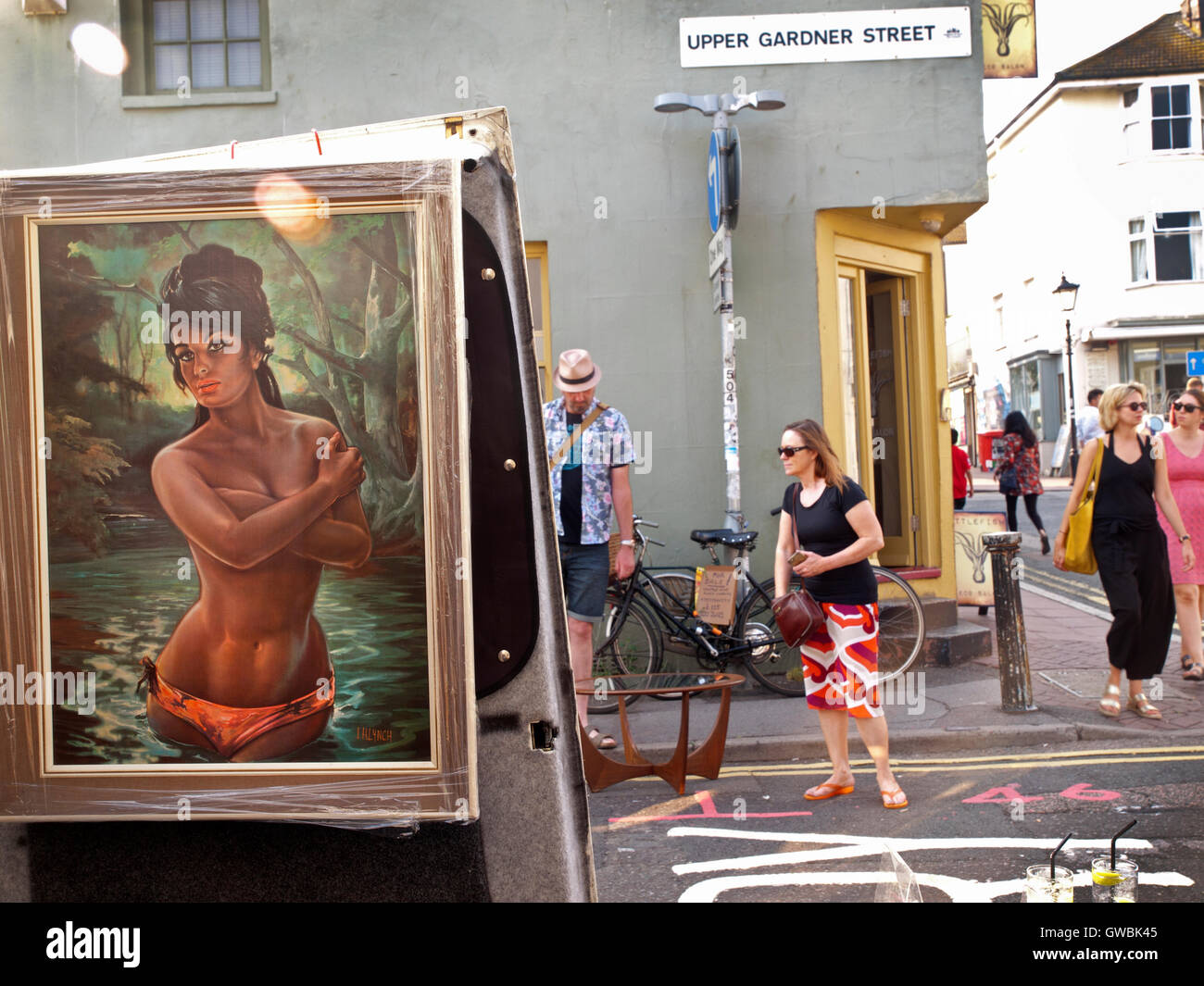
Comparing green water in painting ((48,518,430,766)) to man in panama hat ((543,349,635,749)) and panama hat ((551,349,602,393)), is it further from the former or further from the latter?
panama hat ((551,349,602,393))

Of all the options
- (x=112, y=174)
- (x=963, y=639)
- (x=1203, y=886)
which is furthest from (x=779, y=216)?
(x=112, y=174)

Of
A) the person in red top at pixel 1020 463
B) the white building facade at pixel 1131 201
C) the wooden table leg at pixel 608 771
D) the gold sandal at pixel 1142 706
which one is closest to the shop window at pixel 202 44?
the wooden table leg at pixel 608 771

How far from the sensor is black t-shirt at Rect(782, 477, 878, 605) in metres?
5.43

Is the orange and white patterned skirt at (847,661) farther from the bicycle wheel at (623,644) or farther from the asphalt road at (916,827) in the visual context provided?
the bicycle wheel at (623,644)

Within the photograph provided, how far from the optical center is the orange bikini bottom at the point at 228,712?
178cm

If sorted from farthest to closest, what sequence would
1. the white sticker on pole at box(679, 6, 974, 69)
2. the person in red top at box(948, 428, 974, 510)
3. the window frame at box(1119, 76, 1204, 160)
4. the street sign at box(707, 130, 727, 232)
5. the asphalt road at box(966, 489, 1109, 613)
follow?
the window frame at box(1119, 76, 1204, 160), the person in red top at box(948, 428, 974, 510), the asphalt road at box(966, 489, 1109, 613), the white sticker on pole at box(679, 6, 974, 69), the street sign at box(707, 130, 727, 232)

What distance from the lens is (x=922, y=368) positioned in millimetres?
9758

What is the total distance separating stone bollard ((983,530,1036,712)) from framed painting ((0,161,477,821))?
589 centimetres

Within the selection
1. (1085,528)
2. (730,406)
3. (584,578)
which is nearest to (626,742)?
(584,578)

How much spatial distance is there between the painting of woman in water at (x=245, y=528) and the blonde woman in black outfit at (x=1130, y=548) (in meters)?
6.08

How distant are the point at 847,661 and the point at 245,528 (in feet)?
13.5

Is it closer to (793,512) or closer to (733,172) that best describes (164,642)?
(793,512)

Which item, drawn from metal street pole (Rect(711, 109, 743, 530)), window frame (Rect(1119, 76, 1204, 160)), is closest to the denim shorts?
metal street pole (Rect(711, 109, 743, 530))

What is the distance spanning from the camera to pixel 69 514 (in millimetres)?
1773
